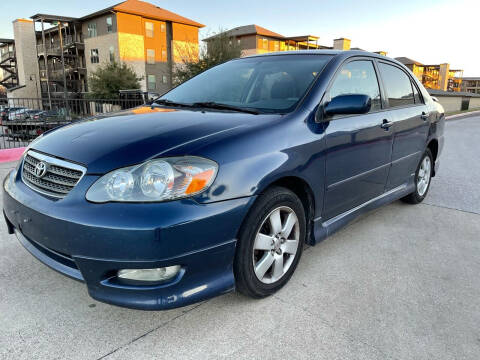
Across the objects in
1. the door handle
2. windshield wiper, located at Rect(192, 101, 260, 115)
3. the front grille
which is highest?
windshield wiper, located at Rect(192, 101, 260, 115)

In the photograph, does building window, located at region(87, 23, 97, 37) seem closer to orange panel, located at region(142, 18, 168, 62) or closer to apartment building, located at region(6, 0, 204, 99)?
apartment building, located at region(6, 0, 204, 99)

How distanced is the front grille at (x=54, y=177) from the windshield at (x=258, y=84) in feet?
4.17

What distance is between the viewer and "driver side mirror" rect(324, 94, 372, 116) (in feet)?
8.46

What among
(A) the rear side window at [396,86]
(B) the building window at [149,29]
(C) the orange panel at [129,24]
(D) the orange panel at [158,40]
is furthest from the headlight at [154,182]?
(B) the building window at [149,29]

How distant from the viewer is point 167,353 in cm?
190

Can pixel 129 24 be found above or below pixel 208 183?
above

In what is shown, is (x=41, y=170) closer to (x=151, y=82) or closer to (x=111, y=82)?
(x=111, y=82)

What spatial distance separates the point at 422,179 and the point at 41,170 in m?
4.08

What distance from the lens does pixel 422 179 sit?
446 centimetres

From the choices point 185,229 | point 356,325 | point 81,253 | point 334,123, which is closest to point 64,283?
point 81,253

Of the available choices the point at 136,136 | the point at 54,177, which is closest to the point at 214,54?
the point at 136,136

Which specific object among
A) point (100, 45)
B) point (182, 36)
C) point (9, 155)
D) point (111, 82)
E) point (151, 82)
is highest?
point (182, 36)

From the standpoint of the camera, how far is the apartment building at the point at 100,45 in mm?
40875

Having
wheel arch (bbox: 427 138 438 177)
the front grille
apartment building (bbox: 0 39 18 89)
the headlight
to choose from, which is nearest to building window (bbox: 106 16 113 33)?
apartment building (bbox: 0 39 18 89)
